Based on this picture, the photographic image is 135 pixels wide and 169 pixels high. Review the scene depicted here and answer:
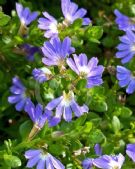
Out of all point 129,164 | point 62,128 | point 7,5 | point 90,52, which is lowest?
point 129,164

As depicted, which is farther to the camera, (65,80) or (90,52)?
(90,52)

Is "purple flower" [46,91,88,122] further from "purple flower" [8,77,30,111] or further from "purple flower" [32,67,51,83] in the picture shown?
"purple flower" [8,77,30,111]

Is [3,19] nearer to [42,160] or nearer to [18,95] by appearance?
[18,95]

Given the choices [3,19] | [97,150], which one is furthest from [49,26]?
[97,150]

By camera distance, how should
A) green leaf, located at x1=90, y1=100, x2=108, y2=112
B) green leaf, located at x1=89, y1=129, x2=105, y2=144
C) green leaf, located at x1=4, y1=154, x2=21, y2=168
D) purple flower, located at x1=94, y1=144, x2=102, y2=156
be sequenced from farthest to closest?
1. green leaf, located at x1=90, y1=100, x2=108, y2=112
2. purple flower, located at x1=94, y1=144, x2=102, y2=156
3. green leaf, located at x1=89, y1=129, x2=105, y2=144
4. green leaf, located at x1=4, y1=154, x2=21, y2=168

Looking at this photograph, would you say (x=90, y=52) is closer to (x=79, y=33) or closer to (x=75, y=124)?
(x=79, y=33)

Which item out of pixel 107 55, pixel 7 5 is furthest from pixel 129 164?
pixel 7 5

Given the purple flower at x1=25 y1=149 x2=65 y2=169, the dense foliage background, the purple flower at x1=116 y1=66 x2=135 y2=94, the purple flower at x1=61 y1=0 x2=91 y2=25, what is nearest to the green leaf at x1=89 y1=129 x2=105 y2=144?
the dense foliage background
